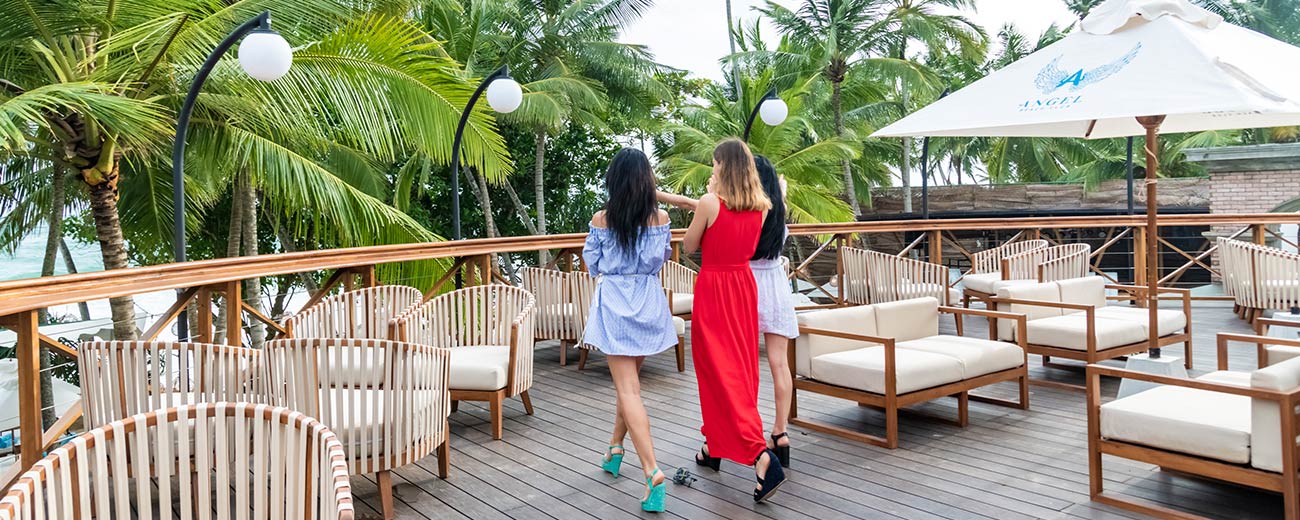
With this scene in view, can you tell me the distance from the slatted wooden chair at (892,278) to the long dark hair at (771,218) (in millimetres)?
3827

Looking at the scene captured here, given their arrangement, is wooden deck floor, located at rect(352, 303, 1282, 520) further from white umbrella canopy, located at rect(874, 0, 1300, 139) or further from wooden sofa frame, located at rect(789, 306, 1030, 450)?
white umbrella canopy, located at rect(874, 0, 1300, 139)

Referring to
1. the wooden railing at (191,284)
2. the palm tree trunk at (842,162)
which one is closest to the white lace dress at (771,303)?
the wooden railing at (191,284)

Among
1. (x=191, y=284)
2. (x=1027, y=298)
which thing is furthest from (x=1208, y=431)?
(x=191, y=284)

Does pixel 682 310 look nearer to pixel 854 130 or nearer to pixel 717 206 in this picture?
pixel 717 206

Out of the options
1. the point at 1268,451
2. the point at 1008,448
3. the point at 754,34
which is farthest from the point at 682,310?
the point at 754,34

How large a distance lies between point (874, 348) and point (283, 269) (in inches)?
120

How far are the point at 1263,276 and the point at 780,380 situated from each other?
5.43 m

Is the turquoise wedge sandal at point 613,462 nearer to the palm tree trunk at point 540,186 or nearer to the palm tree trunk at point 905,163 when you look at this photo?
the palm tree trunk at point 540,186

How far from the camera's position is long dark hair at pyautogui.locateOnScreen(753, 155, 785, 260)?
3.92 m

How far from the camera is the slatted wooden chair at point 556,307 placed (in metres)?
6.44

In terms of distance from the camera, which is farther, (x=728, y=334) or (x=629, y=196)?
(x=728, y=334)

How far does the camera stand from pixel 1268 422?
3.08 metres

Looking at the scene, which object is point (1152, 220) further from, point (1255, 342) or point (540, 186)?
point (540, 186)

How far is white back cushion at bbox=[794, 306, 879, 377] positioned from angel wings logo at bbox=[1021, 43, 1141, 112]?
1.32m
